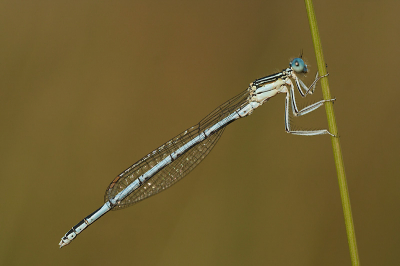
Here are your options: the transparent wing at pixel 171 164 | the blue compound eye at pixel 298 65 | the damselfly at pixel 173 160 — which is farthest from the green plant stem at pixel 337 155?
the transparent wing at pixel 171 164

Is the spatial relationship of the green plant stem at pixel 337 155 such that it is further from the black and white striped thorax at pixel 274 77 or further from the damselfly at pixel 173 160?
the damselfly at pixel 173 160

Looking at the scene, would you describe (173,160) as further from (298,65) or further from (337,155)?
(337,155)

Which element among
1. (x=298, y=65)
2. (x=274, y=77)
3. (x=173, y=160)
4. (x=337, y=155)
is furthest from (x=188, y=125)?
(x=337, y=155)

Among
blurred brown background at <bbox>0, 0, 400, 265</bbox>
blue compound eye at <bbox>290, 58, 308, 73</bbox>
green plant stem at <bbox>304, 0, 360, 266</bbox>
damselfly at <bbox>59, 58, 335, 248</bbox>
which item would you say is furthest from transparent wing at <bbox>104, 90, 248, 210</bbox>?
green plant stem at <bbox>304, 0, 360, 266</bbox>

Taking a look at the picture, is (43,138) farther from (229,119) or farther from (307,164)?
(307,164)

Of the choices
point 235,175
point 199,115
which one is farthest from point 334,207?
point 199,115

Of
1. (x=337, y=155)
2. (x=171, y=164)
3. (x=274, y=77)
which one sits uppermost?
(x=274, y=77)

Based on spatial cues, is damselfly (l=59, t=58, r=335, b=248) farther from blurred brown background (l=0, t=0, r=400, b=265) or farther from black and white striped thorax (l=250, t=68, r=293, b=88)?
blurred brown background (l=0, t=0, r=400, b=265)
